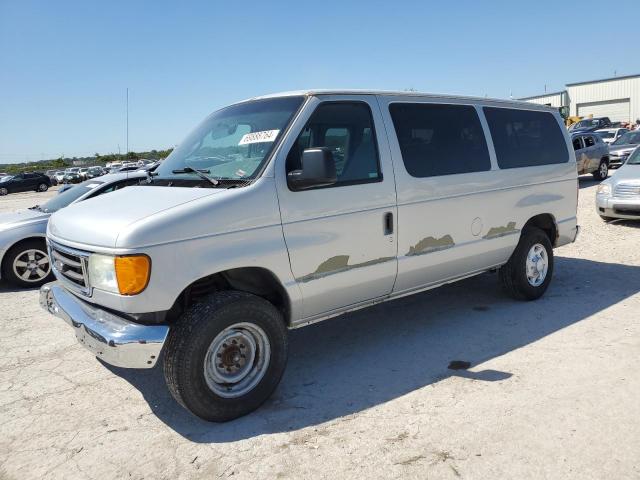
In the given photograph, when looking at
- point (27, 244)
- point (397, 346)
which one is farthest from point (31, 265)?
point (397, 346)

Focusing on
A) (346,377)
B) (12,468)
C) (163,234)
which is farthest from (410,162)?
(12,468)

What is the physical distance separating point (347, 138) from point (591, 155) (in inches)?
576

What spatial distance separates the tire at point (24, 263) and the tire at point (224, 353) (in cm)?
494

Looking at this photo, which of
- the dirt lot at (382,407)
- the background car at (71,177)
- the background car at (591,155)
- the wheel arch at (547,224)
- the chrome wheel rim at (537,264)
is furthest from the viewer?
the background car at (71,177)

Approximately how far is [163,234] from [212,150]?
1229 millimetres

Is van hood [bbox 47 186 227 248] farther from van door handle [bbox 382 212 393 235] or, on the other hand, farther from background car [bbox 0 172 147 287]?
background car [bbox 0 172 147 287]

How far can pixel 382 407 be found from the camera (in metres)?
3.54

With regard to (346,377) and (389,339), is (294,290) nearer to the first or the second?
(346,377)

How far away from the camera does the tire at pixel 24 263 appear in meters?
7.22

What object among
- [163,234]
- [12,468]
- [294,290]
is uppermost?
[163,234]

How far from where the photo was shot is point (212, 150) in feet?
13.4

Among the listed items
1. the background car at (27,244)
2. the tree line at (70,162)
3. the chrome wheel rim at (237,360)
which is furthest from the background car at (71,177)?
the chrome wheel rim at (237,360)

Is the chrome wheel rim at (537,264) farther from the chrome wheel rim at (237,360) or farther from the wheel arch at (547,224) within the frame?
the chrome wheel rim at (237,360)

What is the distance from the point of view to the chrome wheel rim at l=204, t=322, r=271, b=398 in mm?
3381
